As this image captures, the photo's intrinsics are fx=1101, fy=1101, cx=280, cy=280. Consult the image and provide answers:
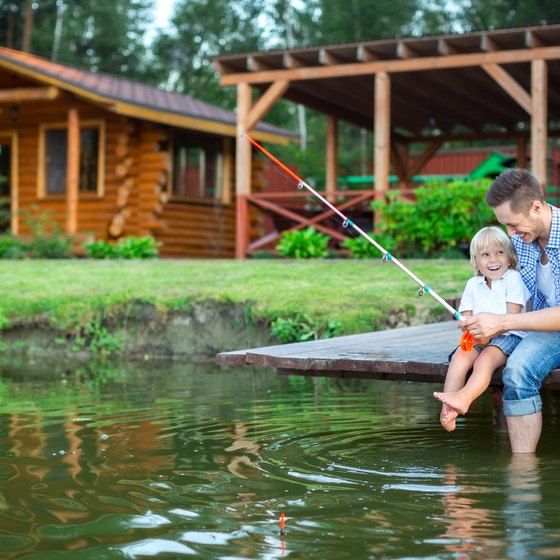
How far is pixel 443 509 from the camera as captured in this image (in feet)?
12.7

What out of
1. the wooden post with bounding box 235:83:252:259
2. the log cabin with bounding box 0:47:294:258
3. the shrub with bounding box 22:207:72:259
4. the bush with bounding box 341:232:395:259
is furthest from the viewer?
the log cabin with bounding box 0:47:294:258

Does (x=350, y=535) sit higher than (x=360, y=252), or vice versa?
(x=360, y=252)

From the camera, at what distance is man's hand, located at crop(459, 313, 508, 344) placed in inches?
187

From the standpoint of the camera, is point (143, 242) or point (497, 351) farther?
point (143, 242)

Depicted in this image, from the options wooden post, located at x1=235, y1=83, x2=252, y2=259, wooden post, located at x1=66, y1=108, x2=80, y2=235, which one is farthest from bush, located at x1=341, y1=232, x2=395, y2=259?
wooden post, located at x1=66, y1=108, x2=80, y2=235

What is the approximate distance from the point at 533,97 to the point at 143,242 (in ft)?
20.7

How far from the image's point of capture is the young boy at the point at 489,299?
16.2 feet

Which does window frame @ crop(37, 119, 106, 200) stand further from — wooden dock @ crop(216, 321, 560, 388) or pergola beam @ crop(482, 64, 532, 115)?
wooden dock @ crop(216, 321, 560, 388)

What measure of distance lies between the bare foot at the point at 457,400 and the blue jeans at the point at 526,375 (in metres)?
0.23

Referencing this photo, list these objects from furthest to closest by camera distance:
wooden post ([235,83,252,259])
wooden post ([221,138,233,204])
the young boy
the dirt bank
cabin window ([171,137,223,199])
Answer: wooden post ([221,138,233,204])
cabin window ([171,137,223,199])
wooden post ([235,83,252,259])
the dirt bank
the young boy

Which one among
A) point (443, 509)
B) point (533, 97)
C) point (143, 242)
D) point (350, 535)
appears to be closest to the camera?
point (350, 535)

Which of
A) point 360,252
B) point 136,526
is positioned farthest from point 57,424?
point 360,252

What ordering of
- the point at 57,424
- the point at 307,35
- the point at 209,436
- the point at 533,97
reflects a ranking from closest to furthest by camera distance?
the point at 209,436 < the point at 57,424 < the point at 533,97 < the point at 307,35

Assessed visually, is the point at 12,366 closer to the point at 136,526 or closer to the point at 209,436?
the point at 209,436
